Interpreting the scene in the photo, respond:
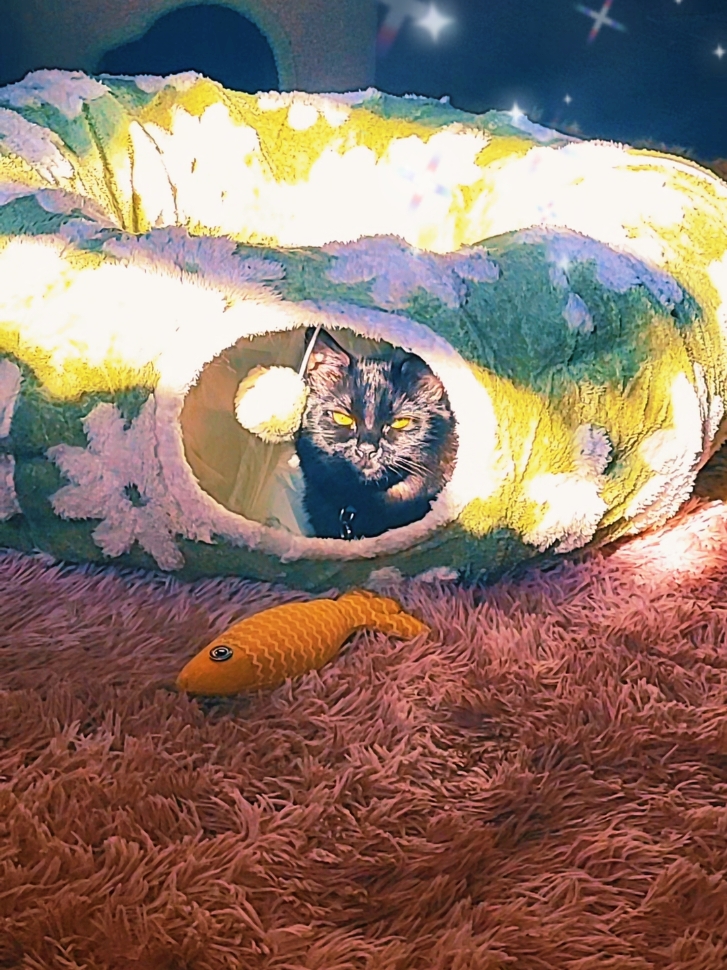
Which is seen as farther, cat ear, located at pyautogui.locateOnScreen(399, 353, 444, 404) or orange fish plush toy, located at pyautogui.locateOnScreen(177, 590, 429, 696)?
cat ear, located at pyautogui.locateOnScreen(399, 353, 444, 404)

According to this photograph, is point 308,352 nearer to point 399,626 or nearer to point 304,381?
point 304,381

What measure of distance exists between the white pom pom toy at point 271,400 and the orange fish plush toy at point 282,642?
0.19m

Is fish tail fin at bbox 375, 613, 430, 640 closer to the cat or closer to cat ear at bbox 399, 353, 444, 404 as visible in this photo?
the cat

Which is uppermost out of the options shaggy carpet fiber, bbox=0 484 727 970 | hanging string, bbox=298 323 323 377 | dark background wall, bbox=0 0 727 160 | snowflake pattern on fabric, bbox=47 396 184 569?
dark background wall, bbox=0 0 727 160

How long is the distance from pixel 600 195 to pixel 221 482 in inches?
26.9

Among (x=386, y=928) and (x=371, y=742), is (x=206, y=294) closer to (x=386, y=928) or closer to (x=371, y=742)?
(x=371, y=742)

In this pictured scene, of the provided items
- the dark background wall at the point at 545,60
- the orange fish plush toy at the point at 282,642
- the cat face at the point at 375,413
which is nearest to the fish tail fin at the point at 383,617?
the orange fish plush toy at the point at 282,642

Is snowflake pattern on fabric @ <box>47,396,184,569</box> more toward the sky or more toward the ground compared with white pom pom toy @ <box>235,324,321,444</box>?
more toward the ground

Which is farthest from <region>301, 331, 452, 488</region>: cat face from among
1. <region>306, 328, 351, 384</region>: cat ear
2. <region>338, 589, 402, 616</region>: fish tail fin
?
<region>338, 589, 402, 616</region>: fish tail fin

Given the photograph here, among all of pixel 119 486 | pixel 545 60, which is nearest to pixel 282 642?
pixel 119 486

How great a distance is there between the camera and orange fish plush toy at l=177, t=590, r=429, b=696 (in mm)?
899

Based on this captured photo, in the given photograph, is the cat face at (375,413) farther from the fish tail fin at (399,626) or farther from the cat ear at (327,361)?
the fish tail fin at (399,626)

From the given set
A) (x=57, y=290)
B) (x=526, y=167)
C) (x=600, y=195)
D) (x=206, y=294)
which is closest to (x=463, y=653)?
(x=206, y=294)

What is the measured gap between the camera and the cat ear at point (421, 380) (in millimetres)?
1086
